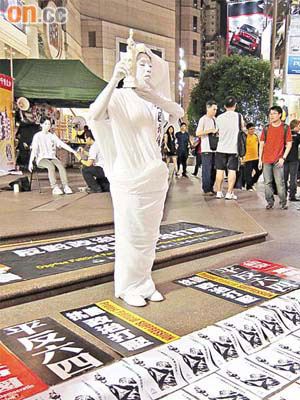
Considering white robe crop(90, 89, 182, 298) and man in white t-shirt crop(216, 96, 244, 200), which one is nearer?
white robe crop(90, 89, 182, 298)

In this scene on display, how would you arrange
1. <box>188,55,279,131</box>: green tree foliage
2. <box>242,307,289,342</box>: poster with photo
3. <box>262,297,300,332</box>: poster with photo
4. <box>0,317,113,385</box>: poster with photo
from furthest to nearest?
<box>188,55,279,131</box>: green tree foliage → <box>262,297,300,332</box>: poster with photo → <box>242,307,289,342</box>: poster with photo → <box>0,317,113,385</box>: poster with photo

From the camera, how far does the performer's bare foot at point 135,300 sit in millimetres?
2797

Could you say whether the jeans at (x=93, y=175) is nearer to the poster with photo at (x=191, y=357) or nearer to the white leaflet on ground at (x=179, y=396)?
the poster with photo at (x=191, y=357)

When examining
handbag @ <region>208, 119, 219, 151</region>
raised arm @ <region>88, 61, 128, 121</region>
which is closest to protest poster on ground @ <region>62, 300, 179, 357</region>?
raised arm @ <region>88, 61, 128, 121</region>

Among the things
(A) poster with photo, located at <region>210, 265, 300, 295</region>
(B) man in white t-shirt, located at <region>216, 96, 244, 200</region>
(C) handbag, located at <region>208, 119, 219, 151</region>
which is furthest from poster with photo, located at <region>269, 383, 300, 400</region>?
(C) handbag, located at <region>208, 119, 219, 151</region>

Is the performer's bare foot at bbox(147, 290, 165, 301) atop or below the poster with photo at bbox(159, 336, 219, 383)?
atop

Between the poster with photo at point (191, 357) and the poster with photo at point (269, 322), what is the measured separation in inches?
18.8

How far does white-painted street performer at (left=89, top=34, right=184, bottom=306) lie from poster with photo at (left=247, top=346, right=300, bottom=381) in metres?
0.90

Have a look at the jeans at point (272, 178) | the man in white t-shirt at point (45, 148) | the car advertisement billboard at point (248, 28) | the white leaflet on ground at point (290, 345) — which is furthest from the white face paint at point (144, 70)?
the car advertisement billboard at point (248, 28)

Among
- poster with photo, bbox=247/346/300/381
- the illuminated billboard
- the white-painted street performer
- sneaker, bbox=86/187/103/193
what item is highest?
the illuminated billboard

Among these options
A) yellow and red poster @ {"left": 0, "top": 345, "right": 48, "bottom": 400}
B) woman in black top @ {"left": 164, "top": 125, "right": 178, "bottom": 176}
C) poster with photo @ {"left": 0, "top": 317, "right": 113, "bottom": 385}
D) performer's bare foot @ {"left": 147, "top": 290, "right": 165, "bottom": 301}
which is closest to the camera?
yellow and red poster @ {"left": 0, "top": 345, "right": 48, "bottom": 400}

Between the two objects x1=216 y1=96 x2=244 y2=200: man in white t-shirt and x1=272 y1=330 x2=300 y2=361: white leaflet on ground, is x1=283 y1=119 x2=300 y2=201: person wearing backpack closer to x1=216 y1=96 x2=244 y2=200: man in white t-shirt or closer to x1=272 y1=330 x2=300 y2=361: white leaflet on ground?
x1=216 y1=96 x2=244 y2=200: man in white t-shirt

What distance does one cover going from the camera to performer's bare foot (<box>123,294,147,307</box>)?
9.18 ft

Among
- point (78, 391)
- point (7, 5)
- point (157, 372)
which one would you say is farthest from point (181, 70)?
point (78, 391)
